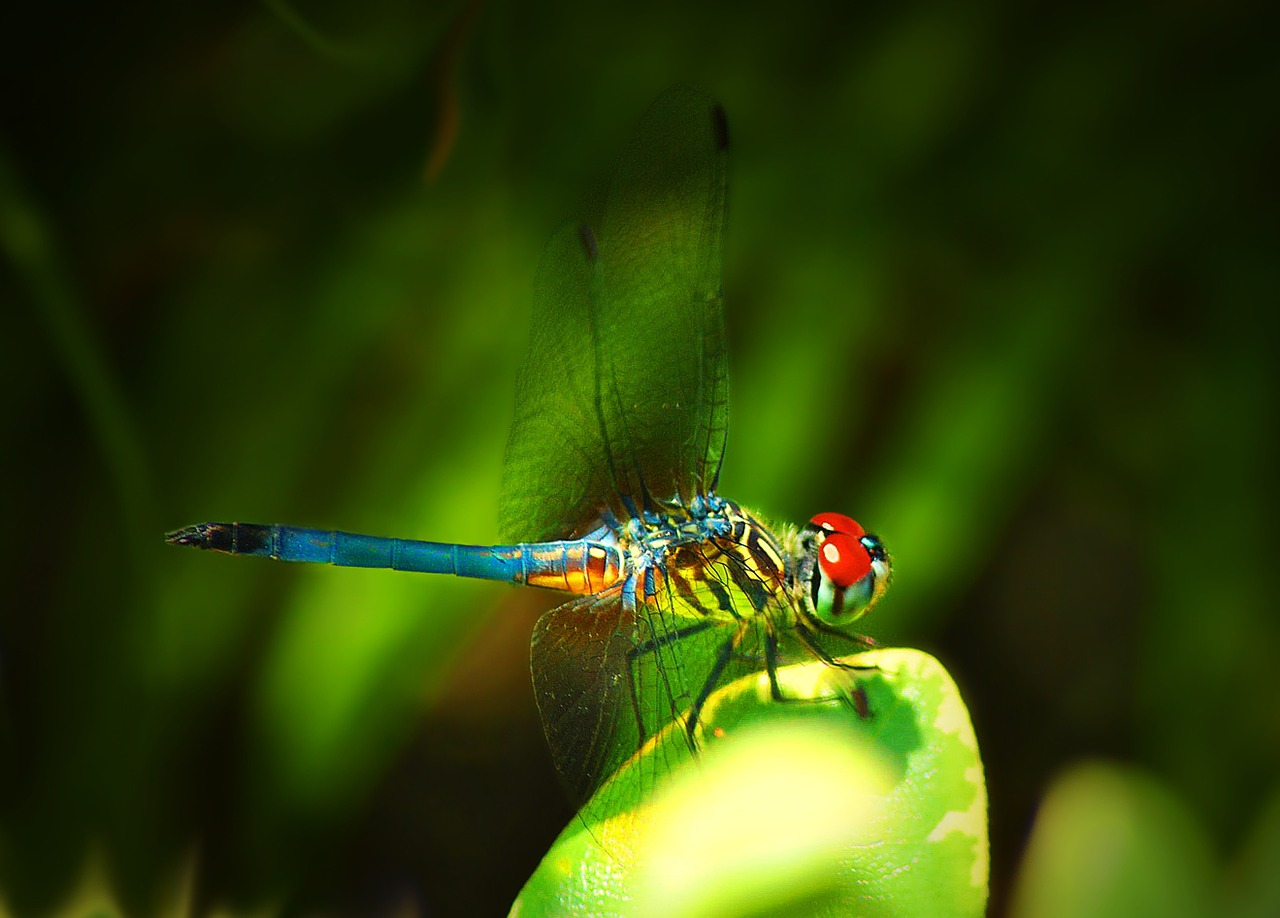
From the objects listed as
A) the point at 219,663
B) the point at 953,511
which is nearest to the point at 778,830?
the point at 953,511

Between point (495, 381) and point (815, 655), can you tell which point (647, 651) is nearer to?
point (815, 655)

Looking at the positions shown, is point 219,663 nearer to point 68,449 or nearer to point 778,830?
point 68,449

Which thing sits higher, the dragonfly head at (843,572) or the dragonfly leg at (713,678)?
the dragonfly head at (843,572)

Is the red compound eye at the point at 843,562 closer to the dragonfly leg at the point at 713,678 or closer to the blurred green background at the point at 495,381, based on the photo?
the dragonfly leg at the point at 713,678

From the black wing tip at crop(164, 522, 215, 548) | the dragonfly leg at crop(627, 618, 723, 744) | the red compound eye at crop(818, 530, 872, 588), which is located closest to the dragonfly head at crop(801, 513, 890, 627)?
the red compound eye at crop(818, 530, 872, 588)

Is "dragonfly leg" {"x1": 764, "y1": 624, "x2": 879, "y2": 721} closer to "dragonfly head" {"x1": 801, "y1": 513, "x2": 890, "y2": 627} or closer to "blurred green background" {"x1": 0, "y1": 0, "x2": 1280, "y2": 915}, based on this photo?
"dragonfly head" {"x1": 801, "y1": 513, "x2": 890, "y2": 627}

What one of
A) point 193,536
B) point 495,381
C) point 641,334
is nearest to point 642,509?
point 641,334

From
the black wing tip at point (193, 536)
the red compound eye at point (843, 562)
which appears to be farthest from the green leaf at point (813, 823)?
the black wing tip at point (193, 536)
